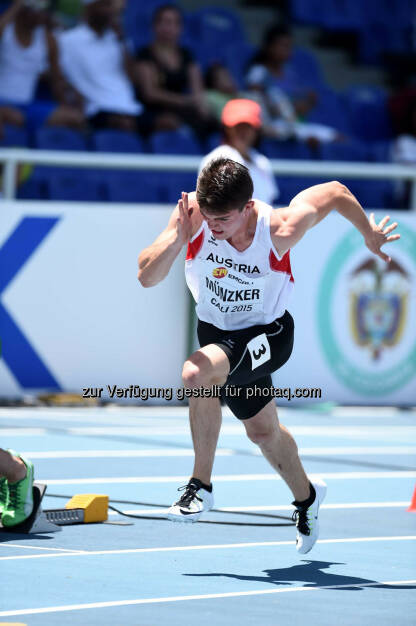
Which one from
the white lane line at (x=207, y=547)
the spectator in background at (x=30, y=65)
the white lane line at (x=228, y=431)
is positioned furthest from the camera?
the spectator in background at (x=30, y=65)

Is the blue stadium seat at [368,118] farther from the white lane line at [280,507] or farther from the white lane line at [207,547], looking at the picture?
the white lane line at [207,547]

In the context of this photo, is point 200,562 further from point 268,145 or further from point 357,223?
point 268,145

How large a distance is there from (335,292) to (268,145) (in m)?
3.40

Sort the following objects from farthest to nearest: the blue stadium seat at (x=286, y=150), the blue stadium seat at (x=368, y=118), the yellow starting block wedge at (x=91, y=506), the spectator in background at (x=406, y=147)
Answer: the blue stadium seat at (x=368, y=118) < the blue stadium seat at (x=286, y=150) < the spectator in background at (x=406, y=147) < the yellow starting block wedge at (x=91, y=506)

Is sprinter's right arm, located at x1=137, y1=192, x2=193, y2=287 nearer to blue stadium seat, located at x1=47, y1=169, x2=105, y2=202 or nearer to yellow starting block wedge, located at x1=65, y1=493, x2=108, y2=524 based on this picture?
yellow starting block wedge, located at x1=65, y1=493, x2=108, y2=524

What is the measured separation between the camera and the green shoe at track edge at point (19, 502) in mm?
6297

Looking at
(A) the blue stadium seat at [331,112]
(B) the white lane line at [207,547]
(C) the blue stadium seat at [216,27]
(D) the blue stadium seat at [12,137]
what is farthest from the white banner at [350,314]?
(B) the white lane line at [207,547]

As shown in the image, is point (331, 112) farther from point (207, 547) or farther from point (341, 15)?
point (207, 547)

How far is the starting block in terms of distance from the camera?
6.38m

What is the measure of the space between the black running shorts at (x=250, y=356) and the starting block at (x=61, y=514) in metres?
1.12

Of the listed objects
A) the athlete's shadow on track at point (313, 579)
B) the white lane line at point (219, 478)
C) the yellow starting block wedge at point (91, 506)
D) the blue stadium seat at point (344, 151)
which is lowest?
the athlete's shadow on track at point (313, 579)

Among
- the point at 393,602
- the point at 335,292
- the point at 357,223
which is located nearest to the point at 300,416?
the point at 335,292

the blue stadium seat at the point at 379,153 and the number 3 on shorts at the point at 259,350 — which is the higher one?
the blue stadium seat at the point at 379,153

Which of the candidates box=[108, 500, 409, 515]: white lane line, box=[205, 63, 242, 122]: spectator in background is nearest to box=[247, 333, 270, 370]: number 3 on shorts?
box=[108, 500, 409, 515]: white lane line
